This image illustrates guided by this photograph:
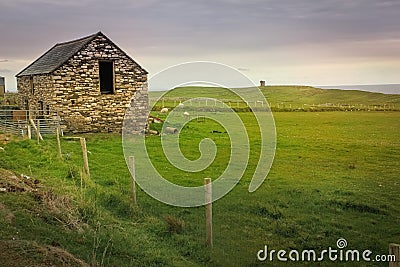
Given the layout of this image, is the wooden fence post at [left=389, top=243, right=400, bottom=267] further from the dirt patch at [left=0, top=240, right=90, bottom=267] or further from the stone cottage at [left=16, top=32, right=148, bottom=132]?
the stone cottage at [left=16, top=32, right=148, bottom=132]

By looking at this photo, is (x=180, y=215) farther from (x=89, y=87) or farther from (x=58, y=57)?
(x=58, y=57)

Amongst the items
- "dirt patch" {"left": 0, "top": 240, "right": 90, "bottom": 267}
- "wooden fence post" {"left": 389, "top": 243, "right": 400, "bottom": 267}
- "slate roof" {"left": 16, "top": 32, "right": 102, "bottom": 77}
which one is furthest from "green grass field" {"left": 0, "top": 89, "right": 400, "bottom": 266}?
"slate roof" {"left": 16, "top": 32, "right": 102, "bottom": 77}

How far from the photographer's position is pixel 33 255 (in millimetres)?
7465

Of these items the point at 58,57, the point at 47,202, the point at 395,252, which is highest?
the point at 58,57

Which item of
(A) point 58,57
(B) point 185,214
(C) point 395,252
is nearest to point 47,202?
(B) point 185,214

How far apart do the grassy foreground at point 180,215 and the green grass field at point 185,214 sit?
26 millimetres

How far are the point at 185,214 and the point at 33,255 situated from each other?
230 inches

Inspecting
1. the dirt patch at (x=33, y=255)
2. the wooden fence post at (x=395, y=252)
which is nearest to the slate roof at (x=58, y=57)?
the dirt patch at (x=33, y=255)

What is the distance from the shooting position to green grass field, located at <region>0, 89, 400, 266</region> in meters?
9.04

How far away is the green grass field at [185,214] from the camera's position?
904 centimetres

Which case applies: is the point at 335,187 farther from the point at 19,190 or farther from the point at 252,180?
the point at 19,190

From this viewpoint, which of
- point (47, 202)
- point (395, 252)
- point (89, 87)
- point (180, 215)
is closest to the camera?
point (395, 252)

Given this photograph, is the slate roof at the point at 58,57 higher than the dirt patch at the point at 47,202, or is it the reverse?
the slate roof at the point at 58,57

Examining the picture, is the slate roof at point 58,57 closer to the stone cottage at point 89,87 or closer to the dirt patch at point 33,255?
the stone cottage at point 89,87
